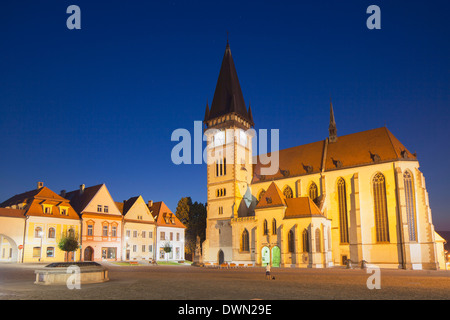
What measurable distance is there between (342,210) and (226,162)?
18.1 m

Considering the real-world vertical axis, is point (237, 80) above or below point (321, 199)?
above

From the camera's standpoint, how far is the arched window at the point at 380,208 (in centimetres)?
4062

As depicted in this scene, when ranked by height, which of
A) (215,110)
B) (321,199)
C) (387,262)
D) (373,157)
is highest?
(215,110)

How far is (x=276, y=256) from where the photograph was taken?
144 ft

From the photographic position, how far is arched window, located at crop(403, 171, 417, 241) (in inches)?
1535

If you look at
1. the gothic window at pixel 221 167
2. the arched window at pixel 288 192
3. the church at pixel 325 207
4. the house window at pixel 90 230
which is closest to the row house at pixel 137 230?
the house window at pixel 90 230

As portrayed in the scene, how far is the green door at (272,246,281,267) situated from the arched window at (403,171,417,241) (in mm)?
14228

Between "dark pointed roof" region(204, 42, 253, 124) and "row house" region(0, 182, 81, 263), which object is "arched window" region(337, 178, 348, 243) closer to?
"dark pointed roof" region(204, 42, 253, 124)

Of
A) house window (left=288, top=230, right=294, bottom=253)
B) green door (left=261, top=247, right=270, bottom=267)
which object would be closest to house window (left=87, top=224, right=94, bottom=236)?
green door (left=261, top=247, right=270, bottom=267)

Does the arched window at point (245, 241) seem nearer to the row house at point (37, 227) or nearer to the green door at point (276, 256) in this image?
the green door at point (276, 256)
